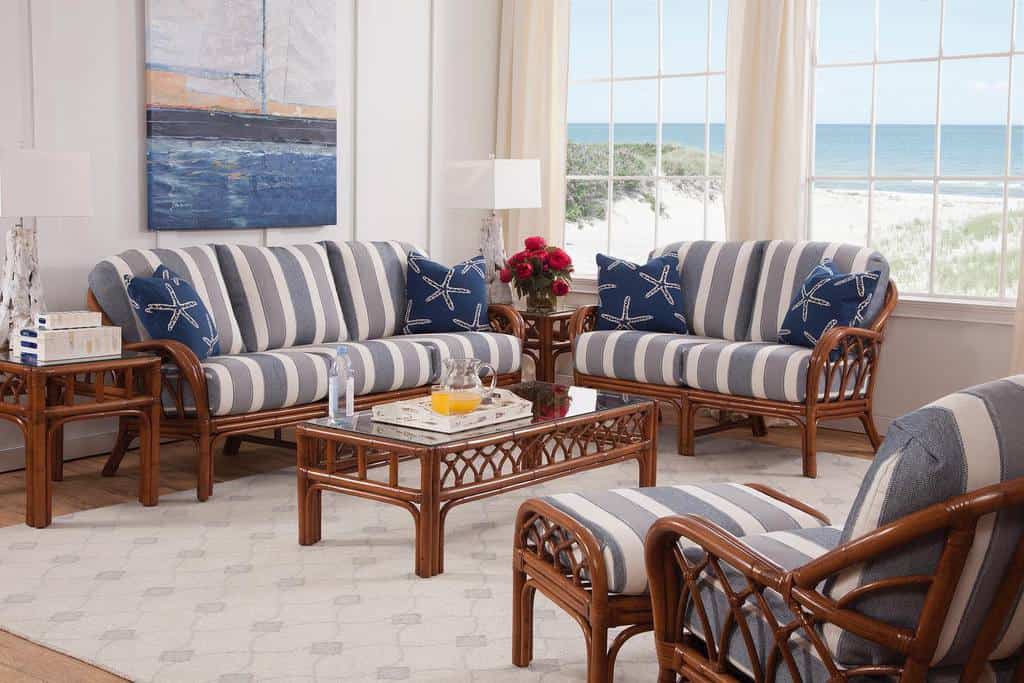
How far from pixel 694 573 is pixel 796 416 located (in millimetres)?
2940

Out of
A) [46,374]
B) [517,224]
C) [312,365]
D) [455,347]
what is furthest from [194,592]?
[517,224]

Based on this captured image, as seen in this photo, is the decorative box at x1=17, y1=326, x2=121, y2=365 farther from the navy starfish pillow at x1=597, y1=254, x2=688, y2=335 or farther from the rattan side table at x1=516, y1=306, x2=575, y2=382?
the navy starfish pillow at x1=597, y1=254, x2=688, y2=335

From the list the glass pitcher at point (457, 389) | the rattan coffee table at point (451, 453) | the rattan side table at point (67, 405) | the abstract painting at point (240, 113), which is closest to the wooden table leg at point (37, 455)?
the rattan side table at point (67, 405)

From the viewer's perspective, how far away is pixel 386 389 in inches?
198

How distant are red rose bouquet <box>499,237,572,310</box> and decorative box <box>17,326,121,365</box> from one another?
237cm

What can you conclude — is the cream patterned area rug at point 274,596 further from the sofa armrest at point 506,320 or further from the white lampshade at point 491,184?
the white lampshade at point 491,184

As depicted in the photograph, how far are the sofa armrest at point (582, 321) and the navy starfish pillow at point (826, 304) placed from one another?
1016mm

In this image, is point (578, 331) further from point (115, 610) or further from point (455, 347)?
point (115, 610)

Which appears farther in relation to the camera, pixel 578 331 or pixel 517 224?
pixel 517 224

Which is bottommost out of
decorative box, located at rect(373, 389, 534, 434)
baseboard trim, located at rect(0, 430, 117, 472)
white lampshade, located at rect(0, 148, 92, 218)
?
baseboard trim, located at rect(0, 430, 117, 472)

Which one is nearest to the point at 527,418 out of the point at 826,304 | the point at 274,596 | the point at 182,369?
the point at 274,596

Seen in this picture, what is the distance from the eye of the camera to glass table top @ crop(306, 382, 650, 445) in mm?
3549

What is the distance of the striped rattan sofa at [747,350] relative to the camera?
193 inches

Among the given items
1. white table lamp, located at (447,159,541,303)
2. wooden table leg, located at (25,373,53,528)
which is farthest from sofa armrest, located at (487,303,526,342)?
wooden table leg, located at (25,373,53,528)
